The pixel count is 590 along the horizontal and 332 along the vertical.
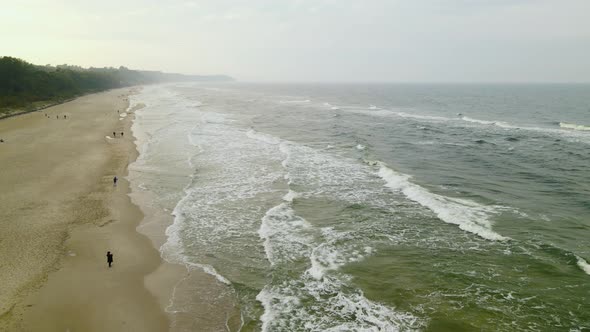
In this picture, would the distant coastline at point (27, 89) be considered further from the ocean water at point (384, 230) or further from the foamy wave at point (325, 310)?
the foamy wave at point (325, 310)

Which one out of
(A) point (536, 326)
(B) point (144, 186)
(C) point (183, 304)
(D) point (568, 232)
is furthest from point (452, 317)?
(B) point (144, 186)

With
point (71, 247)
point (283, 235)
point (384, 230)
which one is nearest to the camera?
point (71, 247)

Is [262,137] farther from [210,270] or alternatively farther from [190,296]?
[190,296]

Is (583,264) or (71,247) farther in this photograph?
(71,247)

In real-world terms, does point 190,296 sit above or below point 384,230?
below

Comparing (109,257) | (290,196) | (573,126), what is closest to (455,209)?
(290,196)

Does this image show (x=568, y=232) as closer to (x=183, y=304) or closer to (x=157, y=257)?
(x=183, y=304)

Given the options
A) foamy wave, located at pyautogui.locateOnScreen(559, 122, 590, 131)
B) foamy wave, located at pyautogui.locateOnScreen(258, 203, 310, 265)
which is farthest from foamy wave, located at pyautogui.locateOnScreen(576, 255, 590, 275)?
foamy wave, located at pyautogui.locateOnScreen(559, 122, 590, 131)
